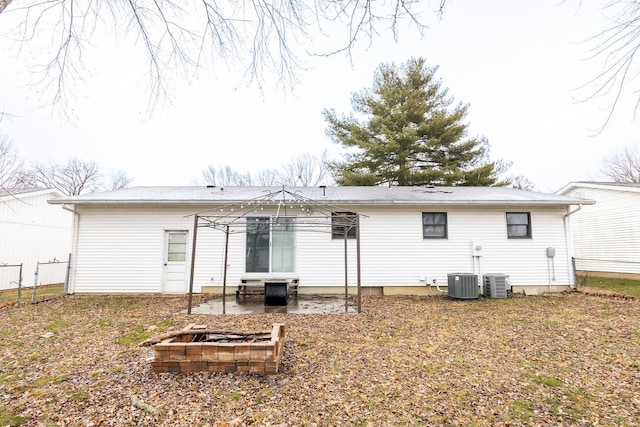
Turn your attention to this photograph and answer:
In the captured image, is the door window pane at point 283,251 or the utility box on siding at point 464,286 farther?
the door window pane at point 283,251

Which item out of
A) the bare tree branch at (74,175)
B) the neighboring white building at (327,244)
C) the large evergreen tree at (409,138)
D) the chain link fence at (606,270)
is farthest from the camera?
the bare tree branch at (74,175)

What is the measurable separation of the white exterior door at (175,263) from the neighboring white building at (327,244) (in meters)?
0.03

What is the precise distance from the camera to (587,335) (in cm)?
529

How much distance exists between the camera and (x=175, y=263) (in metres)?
9.74

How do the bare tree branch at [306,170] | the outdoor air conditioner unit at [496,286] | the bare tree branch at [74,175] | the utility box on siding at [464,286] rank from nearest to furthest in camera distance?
1. the utility box on siding at [464,286]
2. the outdoor air conditioner unit at [496,286]
3. the bare tree branch at [306,170]
4. the bare tree branch at [74,175]

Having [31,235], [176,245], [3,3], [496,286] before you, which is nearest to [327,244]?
[176,245]

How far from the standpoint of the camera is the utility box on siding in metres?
8.77

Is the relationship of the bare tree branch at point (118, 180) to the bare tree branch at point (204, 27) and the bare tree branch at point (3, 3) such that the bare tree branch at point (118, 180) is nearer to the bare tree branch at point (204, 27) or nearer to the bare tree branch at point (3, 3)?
the bare tree branch at point (204, 27)

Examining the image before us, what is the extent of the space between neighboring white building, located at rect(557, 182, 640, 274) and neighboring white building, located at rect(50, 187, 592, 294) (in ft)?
13.0

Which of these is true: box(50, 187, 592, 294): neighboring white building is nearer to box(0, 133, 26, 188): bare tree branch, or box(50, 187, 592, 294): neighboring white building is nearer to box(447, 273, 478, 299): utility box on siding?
box(447, 273, 478, 299): utility box on siding

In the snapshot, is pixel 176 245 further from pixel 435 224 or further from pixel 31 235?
pixel 31 235

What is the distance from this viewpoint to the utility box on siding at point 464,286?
8.77 meters

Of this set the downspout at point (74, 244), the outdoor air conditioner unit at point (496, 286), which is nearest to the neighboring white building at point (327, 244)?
the downspout at point (74, 244)

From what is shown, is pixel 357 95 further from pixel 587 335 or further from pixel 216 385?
pixel 216 385
